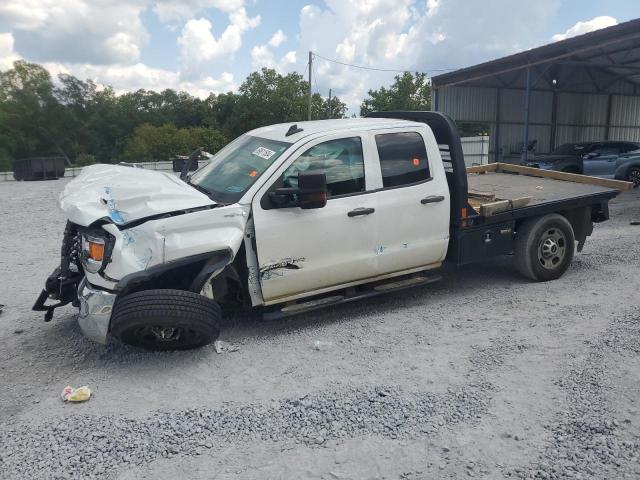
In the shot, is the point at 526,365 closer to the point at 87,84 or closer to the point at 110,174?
the point at 110,174

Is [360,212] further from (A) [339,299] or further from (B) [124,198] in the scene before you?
(B) [124,198]

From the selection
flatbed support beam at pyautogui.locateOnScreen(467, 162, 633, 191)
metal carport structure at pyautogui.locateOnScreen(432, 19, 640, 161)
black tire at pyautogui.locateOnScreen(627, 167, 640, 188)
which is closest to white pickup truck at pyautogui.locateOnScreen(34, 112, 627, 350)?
flatbed support beam at pyautogui.locateOnScreen(467, 162, 633, 191)

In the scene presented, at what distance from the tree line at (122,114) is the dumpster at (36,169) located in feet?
106

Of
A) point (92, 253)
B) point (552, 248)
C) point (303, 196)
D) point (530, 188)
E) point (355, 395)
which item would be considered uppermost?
point (303, 196)

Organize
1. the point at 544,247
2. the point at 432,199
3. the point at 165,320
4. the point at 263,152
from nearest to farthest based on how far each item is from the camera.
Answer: the point at 165,320, the point at 263,152, the point at 432,199, the point at 544,247

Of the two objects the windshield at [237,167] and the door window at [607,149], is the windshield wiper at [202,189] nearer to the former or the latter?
the windshield at [237,167]

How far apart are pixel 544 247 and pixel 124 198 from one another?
4646 mm

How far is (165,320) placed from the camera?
396cm

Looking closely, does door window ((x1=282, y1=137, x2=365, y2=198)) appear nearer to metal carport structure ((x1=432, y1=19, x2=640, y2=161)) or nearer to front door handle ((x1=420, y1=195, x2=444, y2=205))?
front door handle ((x1=420, y1=195, x2=444, y2=205))

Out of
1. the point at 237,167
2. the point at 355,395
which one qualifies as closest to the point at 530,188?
the point at 237,167

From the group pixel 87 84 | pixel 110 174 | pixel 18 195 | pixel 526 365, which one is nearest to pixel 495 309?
pixel 526 365

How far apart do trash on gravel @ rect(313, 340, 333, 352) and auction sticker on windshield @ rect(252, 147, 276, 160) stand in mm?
1715

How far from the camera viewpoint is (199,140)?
60.4 m

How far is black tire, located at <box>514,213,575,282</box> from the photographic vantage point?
240 inches
